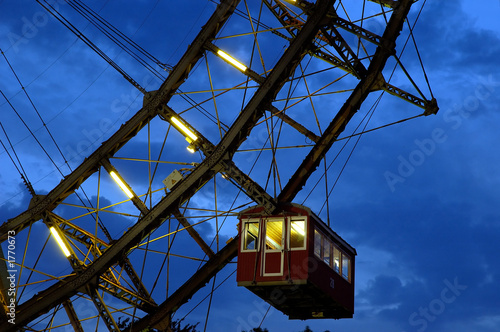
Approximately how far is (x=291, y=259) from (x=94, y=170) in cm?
909

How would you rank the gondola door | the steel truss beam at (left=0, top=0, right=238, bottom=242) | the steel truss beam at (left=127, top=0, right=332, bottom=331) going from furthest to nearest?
the steel truss beam at (left=0, top=0, right=238, bottom=242) < the steel truss beam at (left=127, top=0, right=332, bottom=331) < the gondola door

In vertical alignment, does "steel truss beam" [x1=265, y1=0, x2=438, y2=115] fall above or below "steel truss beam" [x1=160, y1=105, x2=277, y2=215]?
above

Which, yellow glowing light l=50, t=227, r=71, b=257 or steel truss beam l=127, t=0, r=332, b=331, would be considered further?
yellow glowing light l=50, t=227, r=71, b=257

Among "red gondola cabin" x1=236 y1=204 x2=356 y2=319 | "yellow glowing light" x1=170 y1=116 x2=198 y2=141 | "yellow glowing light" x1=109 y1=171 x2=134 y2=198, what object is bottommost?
"red gondola cabin" x1=236 y1=204 x2=356 y2=319

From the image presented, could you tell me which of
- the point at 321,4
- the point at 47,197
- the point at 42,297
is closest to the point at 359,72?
the point at 321,4

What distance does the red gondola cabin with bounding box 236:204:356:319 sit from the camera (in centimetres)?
2742

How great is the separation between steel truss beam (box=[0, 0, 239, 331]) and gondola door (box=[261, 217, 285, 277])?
432 cm

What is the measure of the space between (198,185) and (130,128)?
3500 mm

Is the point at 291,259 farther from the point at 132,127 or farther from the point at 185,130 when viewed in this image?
the point at 132,127

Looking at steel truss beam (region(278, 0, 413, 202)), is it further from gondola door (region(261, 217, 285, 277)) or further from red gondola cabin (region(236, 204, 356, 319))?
red gondola cabin (region(236, 204, 356, 319))

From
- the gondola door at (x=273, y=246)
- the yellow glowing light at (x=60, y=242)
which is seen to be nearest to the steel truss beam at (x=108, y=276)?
the yellow glowing light at (x=60, y=242)

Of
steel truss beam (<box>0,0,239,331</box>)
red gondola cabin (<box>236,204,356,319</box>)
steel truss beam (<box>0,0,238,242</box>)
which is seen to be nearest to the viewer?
red gondola cabin (<box>236,204,356,319</box>)

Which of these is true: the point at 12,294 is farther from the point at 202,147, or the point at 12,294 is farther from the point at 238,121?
the point at 238,121

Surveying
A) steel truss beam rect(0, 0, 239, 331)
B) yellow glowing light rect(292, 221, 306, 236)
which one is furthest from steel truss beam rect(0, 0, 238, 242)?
yellow glowing light rect(292, 221, 306, 236)
